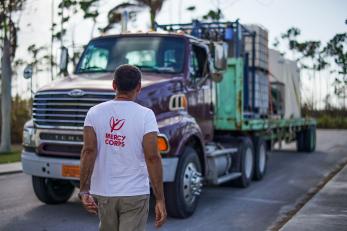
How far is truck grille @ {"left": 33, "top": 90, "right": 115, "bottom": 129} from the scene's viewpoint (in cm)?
775

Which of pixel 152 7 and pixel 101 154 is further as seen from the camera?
pixel 152 7

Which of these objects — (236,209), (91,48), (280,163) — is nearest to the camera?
(236,209)

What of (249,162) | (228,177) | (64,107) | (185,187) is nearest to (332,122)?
(249,162)

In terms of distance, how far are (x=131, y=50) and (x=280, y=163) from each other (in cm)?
837

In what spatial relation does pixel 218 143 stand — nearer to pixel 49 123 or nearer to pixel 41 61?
pixel 49 123

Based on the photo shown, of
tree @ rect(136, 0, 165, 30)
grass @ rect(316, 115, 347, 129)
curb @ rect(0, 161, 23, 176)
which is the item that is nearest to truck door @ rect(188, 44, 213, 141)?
curb @ rect(0, 161, 23, 176)

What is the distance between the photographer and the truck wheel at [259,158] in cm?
1203

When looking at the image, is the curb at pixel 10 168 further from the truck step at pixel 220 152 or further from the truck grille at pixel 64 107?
the truck step at pixel 220 152

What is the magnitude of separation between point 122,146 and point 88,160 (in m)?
0.30

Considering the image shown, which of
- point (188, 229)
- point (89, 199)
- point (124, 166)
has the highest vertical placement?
point (124, 166)

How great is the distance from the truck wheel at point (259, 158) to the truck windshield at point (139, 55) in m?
3.89

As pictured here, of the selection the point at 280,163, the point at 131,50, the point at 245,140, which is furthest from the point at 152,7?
the point at 131,50

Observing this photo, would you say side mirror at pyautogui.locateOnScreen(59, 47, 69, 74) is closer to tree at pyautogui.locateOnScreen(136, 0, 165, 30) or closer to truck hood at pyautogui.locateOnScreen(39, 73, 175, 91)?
truck hood at pyautogui.locateOnScreen(39, 73, 175, 91)

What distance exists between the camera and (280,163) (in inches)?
636
